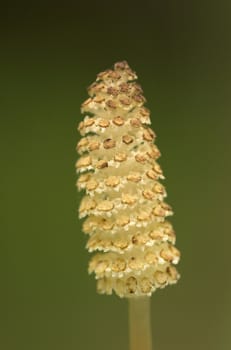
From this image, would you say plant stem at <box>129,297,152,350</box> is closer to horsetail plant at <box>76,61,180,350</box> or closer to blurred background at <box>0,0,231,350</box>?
horsetail plant at <box>76,61,180,350</box>

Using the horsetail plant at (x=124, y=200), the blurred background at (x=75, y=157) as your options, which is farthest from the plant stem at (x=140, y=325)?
the blurred background at (x=75, y=157)

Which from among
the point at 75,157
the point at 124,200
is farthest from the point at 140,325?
the point at 75,157

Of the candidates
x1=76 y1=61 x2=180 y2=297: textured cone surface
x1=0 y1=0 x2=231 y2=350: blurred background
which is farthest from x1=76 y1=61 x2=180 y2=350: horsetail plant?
x1=0 y1=0 x2=231 y2=350: blurred background

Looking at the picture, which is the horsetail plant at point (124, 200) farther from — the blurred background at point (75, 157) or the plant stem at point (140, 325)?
the blurred background at point (75, 157)

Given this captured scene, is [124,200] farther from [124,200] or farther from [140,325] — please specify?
[140,325]

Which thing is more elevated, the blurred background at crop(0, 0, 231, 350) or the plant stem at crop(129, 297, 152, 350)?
the blurred background at crop(0, 0, 231, 350)
